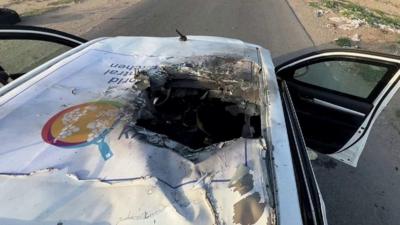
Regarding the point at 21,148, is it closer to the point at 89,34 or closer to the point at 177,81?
the point at 177,81

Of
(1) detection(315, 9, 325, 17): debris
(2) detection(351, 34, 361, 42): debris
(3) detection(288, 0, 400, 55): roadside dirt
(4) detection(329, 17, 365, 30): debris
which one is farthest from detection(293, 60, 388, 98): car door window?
(1) detection(315, 9, 325, 17): debris

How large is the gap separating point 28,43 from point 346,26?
9.07 m

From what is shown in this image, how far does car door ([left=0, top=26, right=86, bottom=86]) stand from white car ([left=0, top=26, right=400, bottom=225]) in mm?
18

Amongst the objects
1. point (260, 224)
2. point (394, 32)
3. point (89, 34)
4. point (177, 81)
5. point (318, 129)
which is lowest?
point (394, 32)

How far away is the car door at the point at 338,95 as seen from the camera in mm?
3930

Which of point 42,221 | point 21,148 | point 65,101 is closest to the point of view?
point 42,221

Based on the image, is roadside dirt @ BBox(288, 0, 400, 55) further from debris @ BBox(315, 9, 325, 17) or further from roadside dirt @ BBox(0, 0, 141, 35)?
roadside dirt @ BBox(0, 0, 141, 35)

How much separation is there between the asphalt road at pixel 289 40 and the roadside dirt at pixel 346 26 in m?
0.41

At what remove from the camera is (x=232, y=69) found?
3.51 metres

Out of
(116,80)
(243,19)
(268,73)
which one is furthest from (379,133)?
(243,19)

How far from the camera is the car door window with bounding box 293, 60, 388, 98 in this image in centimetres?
417

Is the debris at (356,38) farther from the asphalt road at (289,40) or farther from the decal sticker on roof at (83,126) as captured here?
the decal sticker on roof at (83,126)

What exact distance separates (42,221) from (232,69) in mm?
2001

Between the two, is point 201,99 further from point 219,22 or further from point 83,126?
point 219,22
